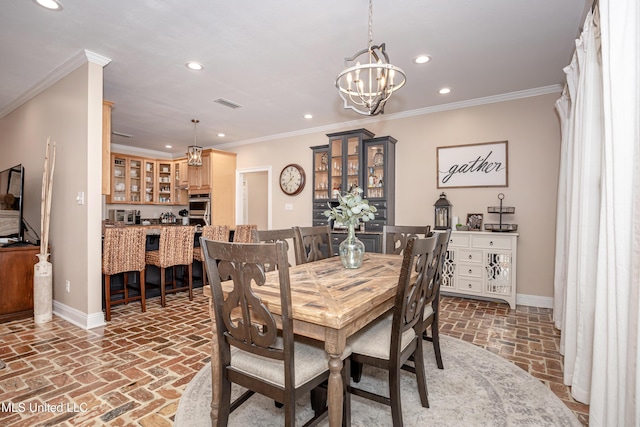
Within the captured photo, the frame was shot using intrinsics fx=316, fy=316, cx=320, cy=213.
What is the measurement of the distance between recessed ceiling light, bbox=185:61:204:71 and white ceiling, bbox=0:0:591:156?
0.07 metres

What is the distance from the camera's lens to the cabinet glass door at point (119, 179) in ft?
23.3

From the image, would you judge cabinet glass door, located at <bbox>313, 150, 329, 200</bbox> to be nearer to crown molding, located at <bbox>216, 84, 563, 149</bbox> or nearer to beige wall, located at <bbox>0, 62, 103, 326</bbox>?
crown molding, located at <bbox>216, 84, 563, 149</bbox>

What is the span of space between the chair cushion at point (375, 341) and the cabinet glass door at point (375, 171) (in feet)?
10.3

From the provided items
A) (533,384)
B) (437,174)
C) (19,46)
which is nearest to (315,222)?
(437,174)

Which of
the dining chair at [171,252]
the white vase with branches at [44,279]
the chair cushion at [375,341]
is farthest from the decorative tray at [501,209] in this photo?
the white vase with branches at [44,279]

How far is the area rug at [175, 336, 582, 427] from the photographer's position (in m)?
1.81

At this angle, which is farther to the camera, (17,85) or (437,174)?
(437,174)

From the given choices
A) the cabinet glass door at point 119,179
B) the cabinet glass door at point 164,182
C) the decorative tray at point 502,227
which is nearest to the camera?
the decorative tray at point 502,227

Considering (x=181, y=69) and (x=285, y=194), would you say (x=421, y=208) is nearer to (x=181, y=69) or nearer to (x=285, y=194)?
(x=285, y=194)

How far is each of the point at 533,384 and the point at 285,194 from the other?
15.9 ft

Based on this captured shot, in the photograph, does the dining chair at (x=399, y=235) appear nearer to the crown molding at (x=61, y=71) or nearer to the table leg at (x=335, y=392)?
the table leg at (x=335, y=392)

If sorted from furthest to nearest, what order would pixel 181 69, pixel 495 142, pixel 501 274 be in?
pixel 495 142 → pixel 501 274 → pixel 181 69

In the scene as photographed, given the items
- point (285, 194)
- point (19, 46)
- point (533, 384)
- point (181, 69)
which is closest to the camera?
point (533, 384)

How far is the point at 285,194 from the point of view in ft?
20.5
